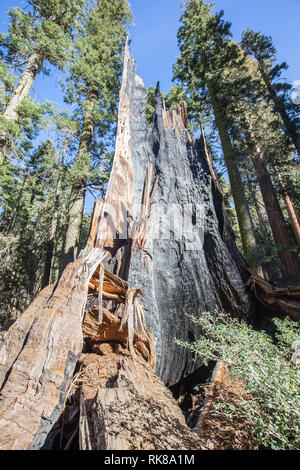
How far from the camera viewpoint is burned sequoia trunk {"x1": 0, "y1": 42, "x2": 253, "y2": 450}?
181cm

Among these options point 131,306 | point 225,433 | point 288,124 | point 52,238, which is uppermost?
point 288,124

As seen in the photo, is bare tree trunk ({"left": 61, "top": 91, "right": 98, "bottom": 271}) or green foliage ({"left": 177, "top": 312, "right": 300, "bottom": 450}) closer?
green foliage ({"left": 177, "top": 312, "right": 300, "bottom": 450})

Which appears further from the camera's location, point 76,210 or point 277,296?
point 76,210

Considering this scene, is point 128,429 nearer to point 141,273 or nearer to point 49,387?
point 49,387

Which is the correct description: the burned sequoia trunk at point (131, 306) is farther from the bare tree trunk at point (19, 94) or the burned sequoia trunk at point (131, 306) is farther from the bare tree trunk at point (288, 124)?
the bare tree trunk at point (288, 124)

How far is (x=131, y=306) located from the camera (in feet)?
10.0

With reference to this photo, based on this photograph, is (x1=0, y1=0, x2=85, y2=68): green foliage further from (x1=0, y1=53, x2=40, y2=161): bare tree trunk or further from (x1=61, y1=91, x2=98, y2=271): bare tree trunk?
(x1=61, y1=91, x2=98, y2=271): bare tree trunk

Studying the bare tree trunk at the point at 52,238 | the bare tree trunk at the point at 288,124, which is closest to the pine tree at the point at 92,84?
the bare tree trunk at the point at 52,238

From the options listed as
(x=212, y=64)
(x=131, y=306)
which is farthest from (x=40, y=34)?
(x=131, y=306)

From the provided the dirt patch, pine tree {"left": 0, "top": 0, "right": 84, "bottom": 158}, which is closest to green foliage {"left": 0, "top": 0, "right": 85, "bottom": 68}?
pine tree {"left": 0, "top": 0, "right": 84, "bottom": 158}

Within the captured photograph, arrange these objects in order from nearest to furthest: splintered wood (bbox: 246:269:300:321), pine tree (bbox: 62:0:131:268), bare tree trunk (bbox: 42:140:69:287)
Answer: splintered wood (bbox: 246:269:300:321), pine tree (bbox: 62:0:131:268), bare tree trunk (bbox: 42:140:69:287)

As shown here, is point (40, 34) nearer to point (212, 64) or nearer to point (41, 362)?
point (212, 64)

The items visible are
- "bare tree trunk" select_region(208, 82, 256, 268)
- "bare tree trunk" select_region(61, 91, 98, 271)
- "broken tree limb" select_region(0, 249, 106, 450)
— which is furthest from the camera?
"bare tree trunk" select_region(61, 91, 98, 271)

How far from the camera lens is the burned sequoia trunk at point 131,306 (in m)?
1.81
